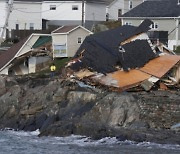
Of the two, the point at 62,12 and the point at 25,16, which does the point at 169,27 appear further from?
the point at 25,16

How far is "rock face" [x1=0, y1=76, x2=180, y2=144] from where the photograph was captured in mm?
48031

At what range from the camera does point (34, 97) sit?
5506 centimetres

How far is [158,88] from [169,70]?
Answer: 158 cm

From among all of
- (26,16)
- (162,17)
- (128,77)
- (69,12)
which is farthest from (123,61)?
(26,16)

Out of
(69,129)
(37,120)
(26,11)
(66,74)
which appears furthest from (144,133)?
(26,11)

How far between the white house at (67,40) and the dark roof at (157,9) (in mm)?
7960

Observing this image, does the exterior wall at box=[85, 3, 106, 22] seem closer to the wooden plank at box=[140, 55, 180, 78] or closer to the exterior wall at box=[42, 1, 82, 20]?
the exterior wall at box=[42, 1, 82, 20]

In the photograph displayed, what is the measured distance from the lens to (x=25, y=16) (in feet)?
267

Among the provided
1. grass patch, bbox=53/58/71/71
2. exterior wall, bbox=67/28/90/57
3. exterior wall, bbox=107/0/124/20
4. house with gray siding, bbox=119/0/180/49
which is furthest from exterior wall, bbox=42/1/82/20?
grass patch, bbox=53/58/71/71

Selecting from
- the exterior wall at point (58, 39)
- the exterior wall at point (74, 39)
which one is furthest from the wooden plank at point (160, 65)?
the exterior wall at point (58, 39)

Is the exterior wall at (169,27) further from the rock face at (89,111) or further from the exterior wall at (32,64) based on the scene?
the rock face at (89,111)

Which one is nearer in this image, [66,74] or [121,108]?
[121,108]

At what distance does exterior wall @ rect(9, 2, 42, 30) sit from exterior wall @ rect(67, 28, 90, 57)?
51.5 ft

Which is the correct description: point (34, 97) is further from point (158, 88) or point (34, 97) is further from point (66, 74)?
point (158, 88)
